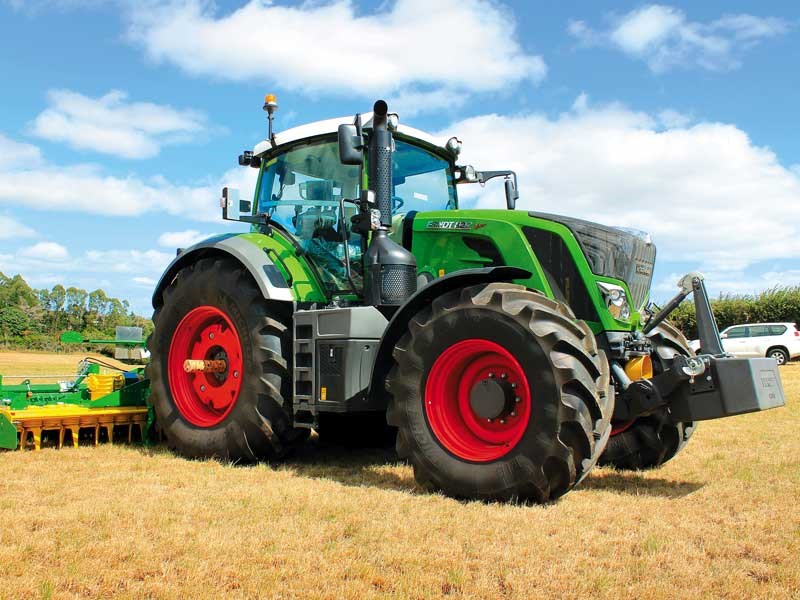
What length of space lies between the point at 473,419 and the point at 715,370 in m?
1.57

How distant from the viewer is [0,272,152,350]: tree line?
49.0m

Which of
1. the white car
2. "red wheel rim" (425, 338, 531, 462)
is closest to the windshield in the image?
"red wheel rim" (425, 338, 531, 462)

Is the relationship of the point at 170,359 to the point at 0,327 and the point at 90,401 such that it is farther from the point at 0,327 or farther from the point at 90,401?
the point at 0,327

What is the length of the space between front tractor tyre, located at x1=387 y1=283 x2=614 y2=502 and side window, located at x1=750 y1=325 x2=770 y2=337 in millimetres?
22019

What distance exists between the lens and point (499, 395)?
4.75 meters

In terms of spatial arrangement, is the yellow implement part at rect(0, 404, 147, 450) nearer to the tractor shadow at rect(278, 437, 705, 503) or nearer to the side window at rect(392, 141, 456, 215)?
the tractor shadow at rect(278, 437, 705, 503)

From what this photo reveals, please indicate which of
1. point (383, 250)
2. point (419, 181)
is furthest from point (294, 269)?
point (419, 181)

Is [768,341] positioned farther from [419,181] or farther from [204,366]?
[204,366]

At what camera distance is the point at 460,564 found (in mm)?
→ 3387

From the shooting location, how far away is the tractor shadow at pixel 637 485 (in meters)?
5.05

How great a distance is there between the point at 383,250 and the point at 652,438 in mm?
2565

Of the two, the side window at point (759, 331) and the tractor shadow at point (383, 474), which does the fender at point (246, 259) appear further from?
the side window at point (759, 331)

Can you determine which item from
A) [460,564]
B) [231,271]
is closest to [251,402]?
[231,271]

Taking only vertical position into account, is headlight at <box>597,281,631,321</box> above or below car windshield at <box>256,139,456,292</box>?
below
